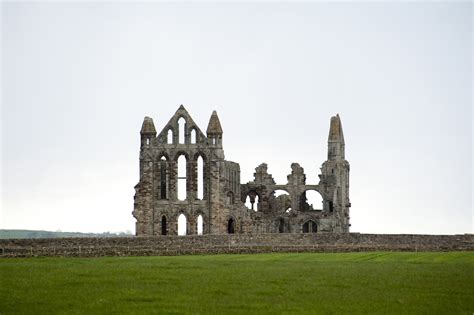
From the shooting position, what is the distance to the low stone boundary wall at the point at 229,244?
222ft

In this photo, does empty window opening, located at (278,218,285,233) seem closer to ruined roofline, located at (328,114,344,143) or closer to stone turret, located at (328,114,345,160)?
stone turret, located at (328,114,345,160)

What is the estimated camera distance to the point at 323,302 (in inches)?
1453

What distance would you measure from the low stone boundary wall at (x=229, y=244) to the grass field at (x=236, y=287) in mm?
9821

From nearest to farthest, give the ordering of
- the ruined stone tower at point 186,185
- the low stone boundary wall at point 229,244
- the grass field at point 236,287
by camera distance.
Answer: the grass field at point 236,287 → the low stone boundary wall at point 229,244 → the ruined stone tower at point 186,185

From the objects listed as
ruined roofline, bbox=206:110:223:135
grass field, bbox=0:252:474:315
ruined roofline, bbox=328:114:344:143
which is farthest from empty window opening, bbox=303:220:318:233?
grass field, bbox=0:252:474:315

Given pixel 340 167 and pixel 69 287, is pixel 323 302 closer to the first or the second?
pixel 69 287

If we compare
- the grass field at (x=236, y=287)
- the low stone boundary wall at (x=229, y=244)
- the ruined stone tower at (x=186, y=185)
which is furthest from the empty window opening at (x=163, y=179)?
the grass field at (x=236, y=287)

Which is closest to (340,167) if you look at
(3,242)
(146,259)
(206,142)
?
(206,142)

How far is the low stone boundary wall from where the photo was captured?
67.6 meters

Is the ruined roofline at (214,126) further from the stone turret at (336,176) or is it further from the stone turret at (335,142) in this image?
the stone turret at (335,142)

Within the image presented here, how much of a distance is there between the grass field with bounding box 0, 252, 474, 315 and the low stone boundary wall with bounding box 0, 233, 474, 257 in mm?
9821

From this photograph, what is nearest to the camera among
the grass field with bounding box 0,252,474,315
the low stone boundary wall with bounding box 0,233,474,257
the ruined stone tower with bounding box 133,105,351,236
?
the grass field with bounding box 0,252,474,315

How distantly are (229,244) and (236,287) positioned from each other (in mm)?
34456

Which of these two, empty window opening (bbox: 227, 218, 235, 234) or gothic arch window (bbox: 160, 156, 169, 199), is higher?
gothic arch window (bbox: 160, 156, 169, 199)
